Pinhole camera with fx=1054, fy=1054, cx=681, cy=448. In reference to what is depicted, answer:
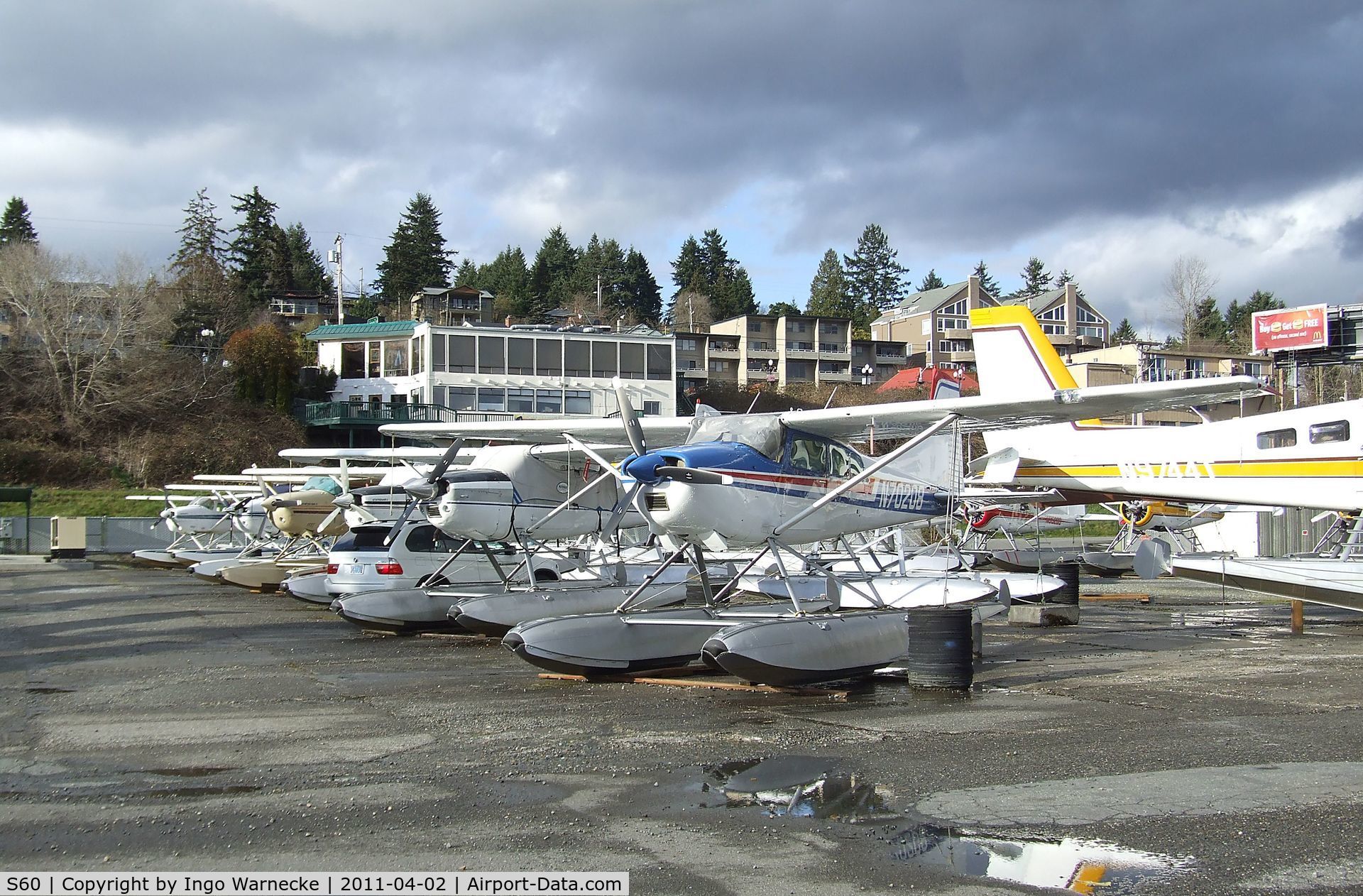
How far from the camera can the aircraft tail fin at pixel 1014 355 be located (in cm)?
1852

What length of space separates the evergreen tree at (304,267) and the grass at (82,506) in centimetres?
5533

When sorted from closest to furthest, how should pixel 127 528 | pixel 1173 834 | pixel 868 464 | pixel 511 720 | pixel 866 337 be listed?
pixel 1173 834, pixel 511 720, pixel 868 464, pixel 127 528, pixel 866 337

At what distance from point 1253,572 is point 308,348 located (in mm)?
52984

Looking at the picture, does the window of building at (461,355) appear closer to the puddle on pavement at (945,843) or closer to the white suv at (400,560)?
the white suv at (400,560)

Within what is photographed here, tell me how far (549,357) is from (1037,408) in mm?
34959

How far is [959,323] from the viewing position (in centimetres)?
8469

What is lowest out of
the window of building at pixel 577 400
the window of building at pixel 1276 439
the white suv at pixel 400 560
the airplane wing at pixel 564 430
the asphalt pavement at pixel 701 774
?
the asphalt pavement at pixel 701 774

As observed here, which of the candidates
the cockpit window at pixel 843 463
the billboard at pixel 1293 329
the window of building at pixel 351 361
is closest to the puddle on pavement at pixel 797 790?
the cockpit window at pixel 843 463

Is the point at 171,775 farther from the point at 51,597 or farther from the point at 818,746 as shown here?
the point at 51,597

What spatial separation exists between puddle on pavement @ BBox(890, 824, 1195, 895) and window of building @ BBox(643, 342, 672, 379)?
42.1 meters

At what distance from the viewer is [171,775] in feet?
19.8

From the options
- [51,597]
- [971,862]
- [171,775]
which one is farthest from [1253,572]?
[51,597]

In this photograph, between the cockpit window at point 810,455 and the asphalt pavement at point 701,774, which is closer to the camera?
the asphalt pavement at point 701,774

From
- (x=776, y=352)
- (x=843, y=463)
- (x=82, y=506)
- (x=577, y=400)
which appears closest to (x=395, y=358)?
(x=577, y=400)
